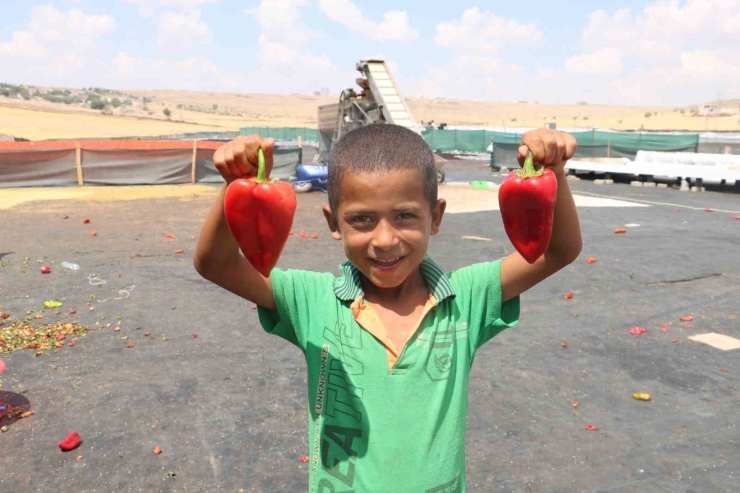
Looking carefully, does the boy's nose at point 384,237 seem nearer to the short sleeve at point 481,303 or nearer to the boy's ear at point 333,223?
the boy's ear at point 333,223

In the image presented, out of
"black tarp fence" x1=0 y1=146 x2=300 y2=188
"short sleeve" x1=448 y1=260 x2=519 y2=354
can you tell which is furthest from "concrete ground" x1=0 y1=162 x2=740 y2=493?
"black tarp fence" x1=0 y1=146 x2=300 y2=188

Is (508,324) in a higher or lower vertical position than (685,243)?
higher

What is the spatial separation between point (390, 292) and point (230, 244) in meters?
0.54

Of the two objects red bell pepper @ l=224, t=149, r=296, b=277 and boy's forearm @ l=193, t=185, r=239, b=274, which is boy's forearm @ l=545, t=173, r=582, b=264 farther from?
boy's forearm @ l=193, t=185, r=239, b=274

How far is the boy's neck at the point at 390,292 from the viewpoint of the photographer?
2074mm

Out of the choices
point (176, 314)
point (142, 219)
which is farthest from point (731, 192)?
point (176, 314)

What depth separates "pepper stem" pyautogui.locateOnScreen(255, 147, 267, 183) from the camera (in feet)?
5.38

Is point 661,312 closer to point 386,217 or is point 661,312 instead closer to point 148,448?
point 148,448

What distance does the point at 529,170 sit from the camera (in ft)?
5.72

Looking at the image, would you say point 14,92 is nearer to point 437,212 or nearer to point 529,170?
point 437,212

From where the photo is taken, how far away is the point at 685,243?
1155 centimetres

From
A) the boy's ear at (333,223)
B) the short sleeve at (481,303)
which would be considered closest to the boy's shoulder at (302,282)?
the boy's ear at (333,223)

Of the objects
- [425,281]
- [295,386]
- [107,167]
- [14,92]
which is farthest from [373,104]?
[14,92]

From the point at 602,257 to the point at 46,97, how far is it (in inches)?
4360
